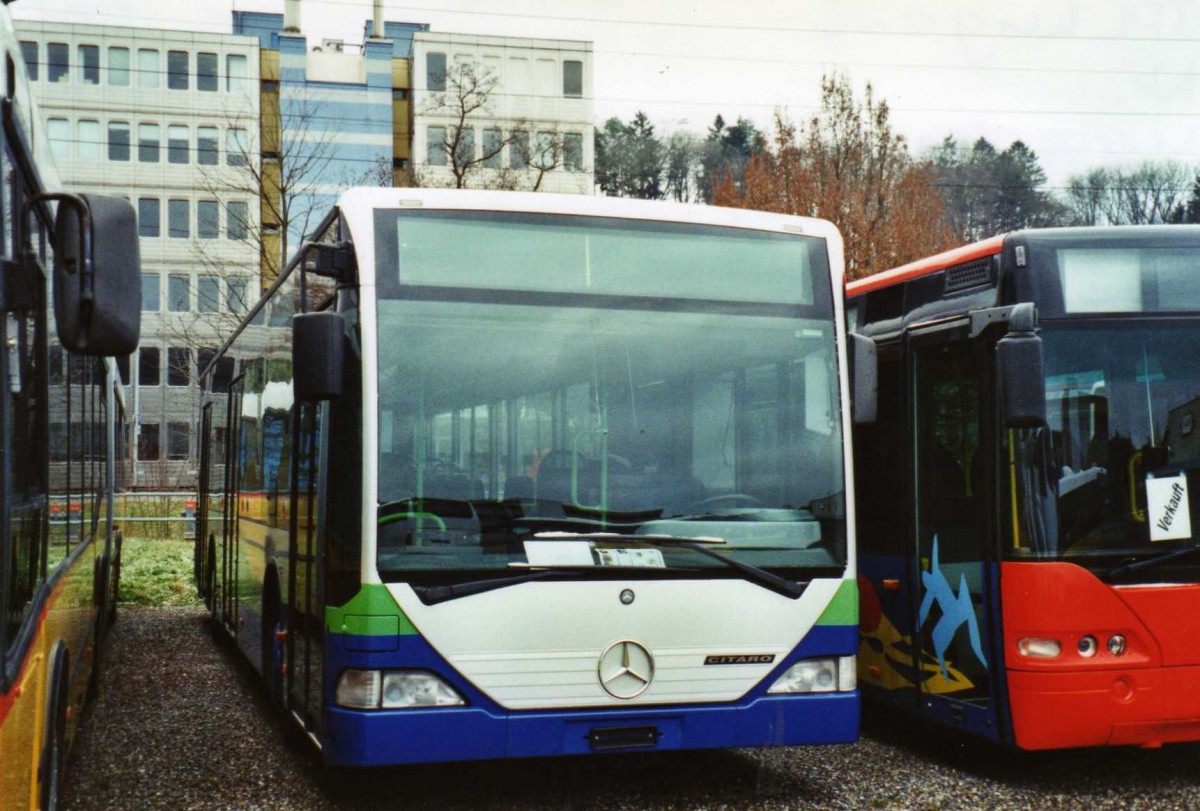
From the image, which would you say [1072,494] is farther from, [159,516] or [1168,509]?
[159,516]

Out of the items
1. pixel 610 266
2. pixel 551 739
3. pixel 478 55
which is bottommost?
pixel 551 739

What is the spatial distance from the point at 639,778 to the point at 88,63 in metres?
60.8

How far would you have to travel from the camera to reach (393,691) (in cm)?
609

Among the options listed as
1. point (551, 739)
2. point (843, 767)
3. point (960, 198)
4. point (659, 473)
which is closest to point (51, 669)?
point (551, 739)

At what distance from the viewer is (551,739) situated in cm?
628

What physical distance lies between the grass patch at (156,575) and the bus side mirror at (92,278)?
15283mm

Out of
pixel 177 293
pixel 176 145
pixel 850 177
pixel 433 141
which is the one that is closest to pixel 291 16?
pixel 176 145

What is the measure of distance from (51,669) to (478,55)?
62058 mm

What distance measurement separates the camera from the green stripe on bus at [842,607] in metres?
6.73

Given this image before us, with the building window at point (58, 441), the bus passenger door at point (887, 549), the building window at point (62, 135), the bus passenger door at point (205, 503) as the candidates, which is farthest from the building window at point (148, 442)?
the building window at point (58, 441)

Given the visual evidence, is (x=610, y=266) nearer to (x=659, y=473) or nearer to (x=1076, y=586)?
(x=659, y=473)

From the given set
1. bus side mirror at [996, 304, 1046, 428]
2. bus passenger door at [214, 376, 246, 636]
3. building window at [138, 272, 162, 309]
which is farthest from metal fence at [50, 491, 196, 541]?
building window at [138, 272, 162, 309]

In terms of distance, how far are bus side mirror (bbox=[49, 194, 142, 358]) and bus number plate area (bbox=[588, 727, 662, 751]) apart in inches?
129

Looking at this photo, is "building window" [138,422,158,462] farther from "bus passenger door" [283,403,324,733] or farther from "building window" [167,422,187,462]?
"bus passenger door" [283,403,324,733]
